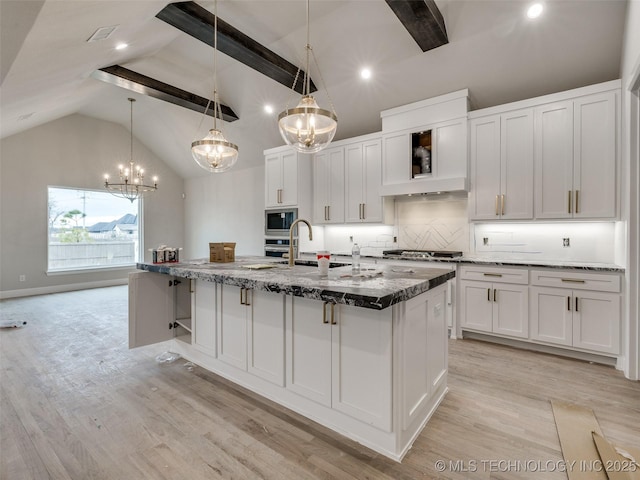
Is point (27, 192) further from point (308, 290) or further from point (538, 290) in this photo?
point (538, 290)

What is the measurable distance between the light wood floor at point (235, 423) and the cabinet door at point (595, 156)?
1.59 meters

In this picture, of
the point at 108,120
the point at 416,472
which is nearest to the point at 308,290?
the point at 416,472

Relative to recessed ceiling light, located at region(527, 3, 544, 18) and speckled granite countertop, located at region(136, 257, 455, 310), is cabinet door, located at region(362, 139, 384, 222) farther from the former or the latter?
speckled granite countertop, located at region(136, 257, 455, 310)

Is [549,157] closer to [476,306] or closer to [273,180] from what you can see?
[476,306]

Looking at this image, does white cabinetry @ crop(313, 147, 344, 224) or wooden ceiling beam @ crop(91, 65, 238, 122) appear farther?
white cabinetry @ crop(313, 147, 344, 224)

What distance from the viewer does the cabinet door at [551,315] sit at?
122 inches

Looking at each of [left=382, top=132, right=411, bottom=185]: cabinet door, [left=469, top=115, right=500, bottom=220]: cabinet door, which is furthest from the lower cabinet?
[left=382, top=132, right=411, bottom=185]: cabinet door

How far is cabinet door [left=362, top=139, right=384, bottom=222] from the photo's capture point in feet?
15.3

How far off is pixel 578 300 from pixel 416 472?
2.56m

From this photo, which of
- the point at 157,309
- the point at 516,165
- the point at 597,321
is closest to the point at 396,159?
the point at 516,165

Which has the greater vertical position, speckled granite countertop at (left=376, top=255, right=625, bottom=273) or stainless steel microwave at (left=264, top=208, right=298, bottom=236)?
stainless steel microwave at (left=264, top=208, right=298, bottom=236)

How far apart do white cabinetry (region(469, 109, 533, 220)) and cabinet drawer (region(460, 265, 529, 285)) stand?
2.10ft

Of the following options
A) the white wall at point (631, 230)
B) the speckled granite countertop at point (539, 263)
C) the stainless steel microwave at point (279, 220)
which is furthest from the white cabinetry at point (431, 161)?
the stainless steel microwave at point (279, 220)

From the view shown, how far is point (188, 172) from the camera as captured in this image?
8562mm
